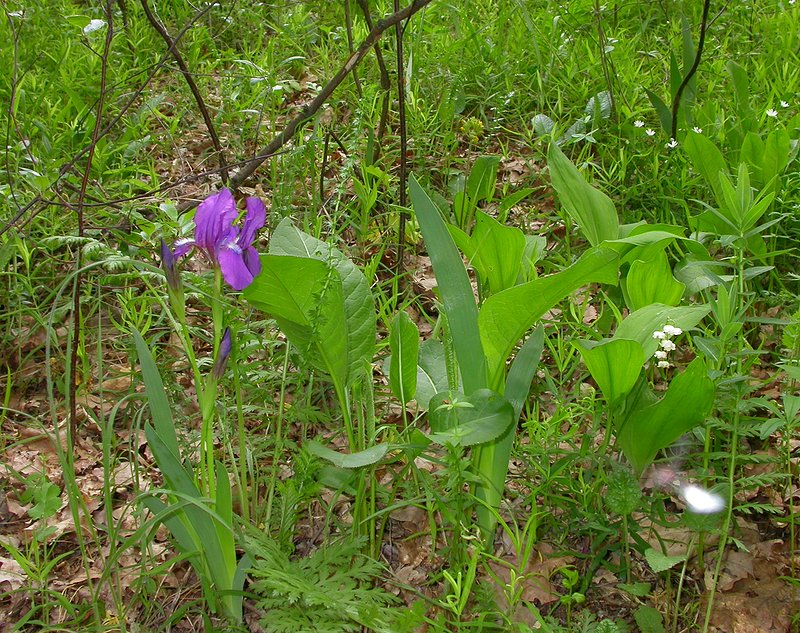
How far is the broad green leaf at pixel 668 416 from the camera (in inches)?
63.5

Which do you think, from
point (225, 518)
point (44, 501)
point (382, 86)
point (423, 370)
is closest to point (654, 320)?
point (423, 370)

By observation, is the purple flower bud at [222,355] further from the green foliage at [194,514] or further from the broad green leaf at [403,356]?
the broad green leaf at [403,356]

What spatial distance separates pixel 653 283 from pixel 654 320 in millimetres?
191

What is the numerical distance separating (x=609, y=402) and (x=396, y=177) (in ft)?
4.98

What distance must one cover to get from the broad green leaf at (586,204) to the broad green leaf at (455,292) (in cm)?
57

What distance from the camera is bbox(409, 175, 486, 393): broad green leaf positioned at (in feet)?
5.56

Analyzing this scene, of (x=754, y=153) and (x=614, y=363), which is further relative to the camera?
(x=754, y=153)

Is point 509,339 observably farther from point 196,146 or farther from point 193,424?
point 196,146

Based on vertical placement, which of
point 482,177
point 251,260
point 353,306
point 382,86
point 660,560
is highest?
point 382,86

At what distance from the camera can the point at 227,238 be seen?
148 cm

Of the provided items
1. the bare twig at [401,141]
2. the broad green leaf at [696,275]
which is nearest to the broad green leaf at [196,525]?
the bare twig at [401,141]

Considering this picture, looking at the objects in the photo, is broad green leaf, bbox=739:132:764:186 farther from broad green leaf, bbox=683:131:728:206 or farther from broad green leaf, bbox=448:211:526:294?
broad green leaf, bbox=448:211:526:294

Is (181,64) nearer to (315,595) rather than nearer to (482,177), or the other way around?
(482,177)

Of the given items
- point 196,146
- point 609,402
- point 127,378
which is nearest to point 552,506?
point 609,402
